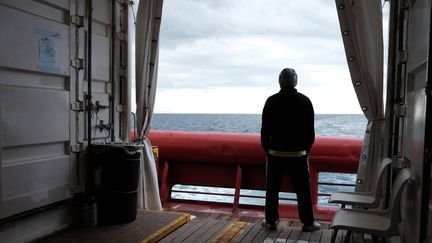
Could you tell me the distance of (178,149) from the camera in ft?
18.7

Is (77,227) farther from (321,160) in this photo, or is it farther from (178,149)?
(321,160)

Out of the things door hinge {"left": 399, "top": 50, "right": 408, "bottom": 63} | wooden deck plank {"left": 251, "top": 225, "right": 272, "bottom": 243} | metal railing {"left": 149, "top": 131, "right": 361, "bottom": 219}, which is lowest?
wooden deck plank {"left": 251, "top": 225, "right": 272, "bottom": 243}

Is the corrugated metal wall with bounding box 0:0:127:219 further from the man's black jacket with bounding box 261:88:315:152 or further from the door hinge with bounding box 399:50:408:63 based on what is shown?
the door hinge with bounding box 399:50:408:63

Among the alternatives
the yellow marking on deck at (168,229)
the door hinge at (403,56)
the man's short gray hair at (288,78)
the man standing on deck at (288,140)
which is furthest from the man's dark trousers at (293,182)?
the door hinge at (403,56)

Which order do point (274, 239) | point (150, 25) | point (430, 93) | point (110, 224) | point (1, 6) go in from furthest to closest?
1. point (150, 25)
2. point (110, 224)
3. point (274, 239)
4. point (1, 6)
5. point (430, 93)

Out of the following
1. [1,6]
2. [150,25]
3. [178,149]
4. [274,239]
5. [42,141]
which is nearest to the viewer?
[1,6]

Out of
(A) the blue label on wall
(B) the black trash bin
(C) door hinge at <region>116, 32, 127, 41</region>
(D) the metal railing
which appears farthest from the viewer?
(D) the metal railing

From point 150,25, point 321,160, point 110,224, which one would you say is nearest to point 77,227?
point 110,224

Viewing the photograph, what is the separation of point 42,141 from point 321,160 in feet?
10.3

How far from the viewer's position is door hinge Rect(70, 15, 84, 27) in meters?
4.02

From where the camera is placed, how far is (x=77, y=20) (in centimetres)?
408

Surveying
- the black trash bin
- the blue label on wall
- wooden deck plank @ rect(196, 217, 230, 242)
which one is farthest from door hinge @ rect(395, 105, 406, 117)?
the blue label on wall

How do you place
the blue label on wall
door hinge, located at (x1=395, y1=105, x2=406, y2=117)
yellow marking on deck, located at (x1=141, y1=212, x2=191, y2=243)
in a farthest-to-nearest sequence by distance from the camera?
yellow marking on deck, located at (x1=141, y1=212, x2=191, y2=243), the blue label on wall, door hinge, located at (x1=395, y1=105, x2=406, y2=117)

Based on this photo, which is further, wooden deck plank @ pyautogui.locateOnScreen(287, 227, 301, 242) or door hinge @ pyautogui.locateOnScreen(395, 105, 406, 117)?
wooden deck plank @ pyautogui.locateOnScreen(287, 227, 301, 242)
